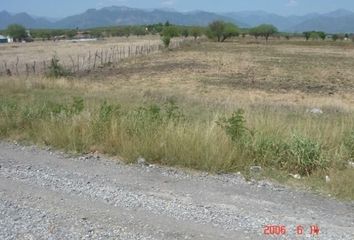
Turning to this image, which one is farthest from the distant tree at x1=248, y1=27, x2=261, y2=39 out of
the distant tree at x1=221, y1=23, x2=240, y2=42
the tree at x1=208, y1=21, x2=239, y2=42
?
the tree at x1=208, y1=21, x2=239, y2=42

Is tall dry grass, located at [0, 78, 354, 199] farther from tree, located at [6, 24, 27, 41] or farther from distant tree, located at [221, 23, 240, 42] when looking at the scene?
tree, located at [6, 24, 27, 41]

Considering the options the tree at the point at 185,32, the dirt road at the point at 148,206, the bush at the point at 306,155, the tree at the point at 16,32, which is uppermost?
the bush at the point at 306,155

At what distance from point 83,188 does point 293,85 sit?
1033 inches

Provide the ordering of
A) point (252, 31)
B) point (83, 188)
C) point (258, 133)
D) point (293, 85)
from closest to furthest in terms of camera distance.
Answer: point (83, 188) < point (258, 133) < point (293, 85) < point (252, 31)

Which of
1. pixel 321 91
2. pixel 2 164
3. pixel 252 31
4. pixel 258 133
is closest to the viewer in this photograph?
pixel 2 164

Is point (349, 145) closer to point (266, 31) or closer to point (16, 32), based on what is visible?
point (266, 31)

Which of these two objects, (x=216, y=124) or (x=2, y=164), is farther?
(x=216, y=124)

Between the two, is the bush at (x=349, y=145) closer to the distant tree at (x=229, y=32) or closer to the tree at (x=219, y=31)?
the tree at (x=219, y=31)

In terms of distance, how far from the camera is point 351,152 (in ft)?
22.2

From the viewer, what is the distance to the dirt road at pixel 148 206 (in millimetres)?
4242

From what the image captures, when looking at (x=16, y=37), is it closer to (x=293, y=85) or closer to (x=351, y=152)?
(x=293, y=85)

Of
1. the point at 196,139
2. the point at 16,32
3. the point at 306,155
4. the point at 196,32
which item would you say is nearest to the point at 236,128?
the point at 196,139

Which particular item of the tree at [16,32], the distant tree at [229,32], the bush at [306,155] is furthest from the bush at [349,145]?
the tree at [16,32]

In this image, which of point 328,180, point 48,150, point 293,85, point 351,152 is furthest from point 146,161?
point 293,85
